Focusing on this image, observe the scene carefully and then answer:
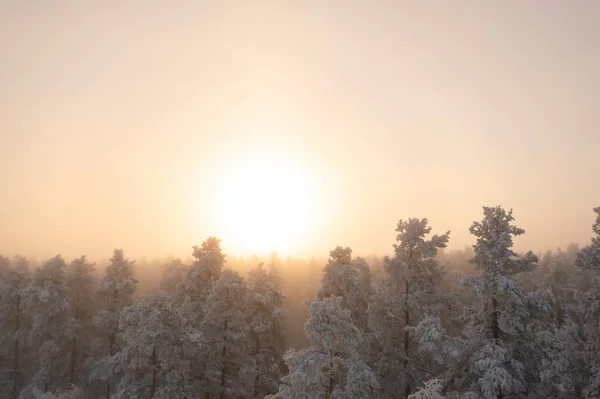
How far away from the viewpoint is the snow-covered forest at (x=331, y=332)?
1498 cm

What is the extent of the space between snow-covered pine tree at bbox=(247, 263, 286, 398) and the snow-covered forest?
12 centimetres

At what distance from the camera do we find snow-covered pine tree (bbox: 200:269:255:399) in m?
25.4

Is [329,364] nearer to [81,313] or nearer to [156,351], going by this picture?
[156,351]

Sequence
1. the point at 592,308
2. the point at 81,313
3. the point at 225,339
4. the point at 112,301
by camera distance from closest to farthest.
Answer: the point at 592,308 → the point at 225,339 → the point at 112,301 → the point at 81,313

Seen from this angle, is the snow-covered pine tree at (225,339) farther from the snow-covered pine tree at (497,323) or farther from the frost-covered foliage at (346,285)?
the snow-covered pine tree at (497,323)

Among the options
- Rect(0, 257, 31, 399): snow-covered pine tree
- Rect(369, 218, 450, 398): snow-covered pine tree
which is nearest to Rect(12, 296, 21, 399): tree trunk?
Rect(0, 257, 31, 399): snow-covered pine tree

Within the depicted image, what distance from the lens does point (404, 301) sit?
68.5 feet

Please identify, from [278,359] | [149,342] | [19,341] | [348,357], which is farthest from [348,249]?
[19,341]

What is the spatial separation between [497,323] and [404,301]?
6.02m

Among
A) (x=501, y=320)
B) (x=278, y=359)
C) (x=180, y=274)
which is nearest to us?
(x=501, y=320)

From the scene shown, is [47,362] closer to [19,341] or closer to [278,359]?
[19,341]

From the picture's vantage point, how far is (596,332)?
50.5 ft

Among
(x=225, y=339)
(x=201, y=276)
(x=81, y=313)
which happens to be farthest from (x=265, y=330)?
(x=81, y=313)

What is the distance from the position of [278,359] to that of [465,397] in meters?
21.7
